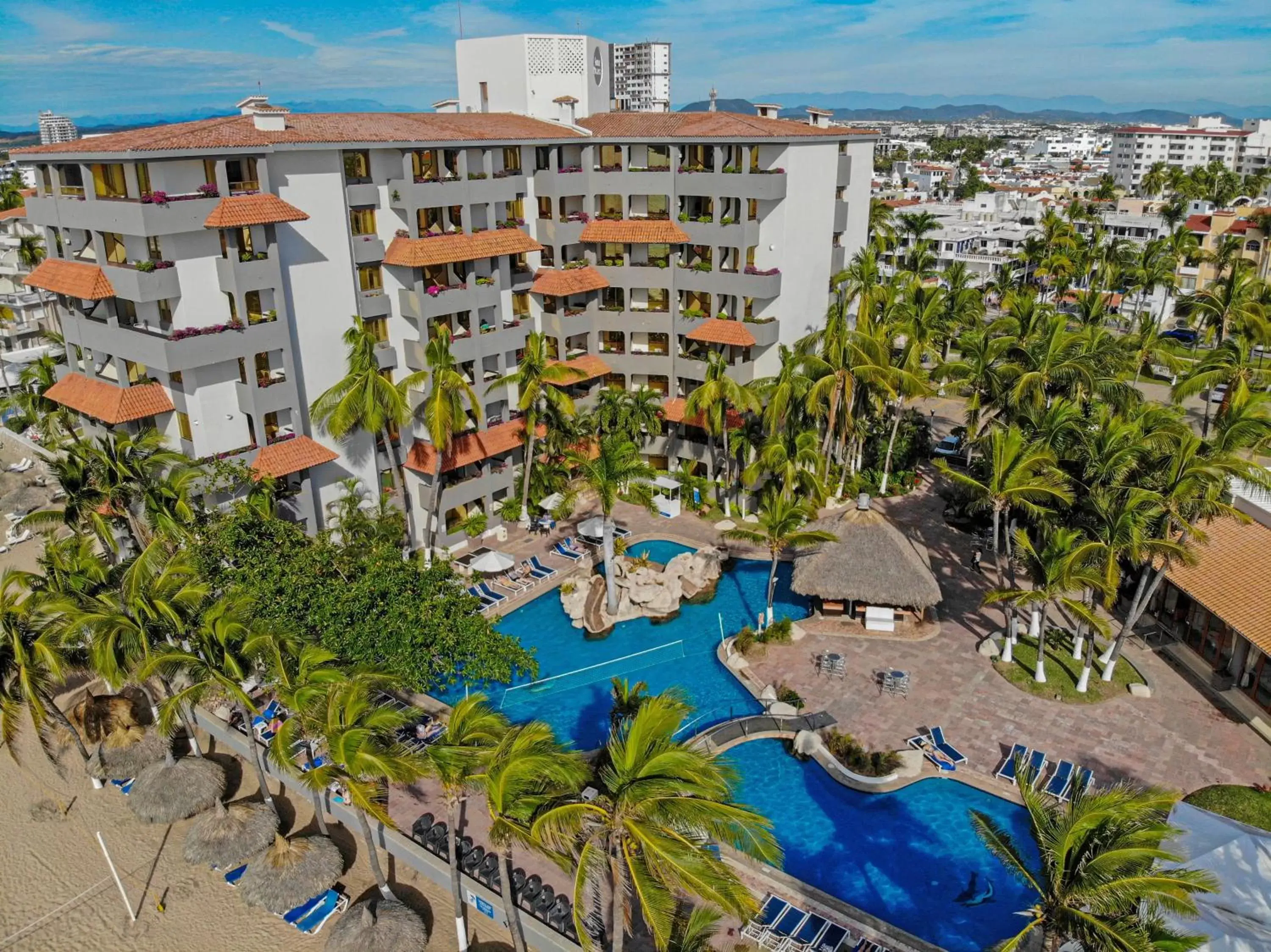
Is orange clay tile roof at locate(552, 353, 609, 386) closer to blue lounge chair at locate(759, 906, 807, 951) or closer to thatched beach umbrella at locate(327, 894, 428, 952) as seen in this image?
thatched beach umbrella at locate(327, 894, 428, 952)

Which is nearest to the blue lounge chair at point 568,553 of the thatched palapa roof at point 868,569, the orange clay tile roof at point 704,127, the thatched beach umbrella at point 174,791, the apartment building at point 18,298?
→ the thatched palapa roof at point 868,569

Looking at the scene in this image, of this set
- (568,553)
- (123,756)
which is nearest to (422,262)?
(568,553)

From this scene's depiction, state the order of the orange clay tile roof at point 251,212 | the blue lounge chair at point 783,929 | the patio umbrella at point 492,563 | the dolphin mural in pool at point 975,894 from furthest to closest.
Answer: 1. the patio umbrella at point 492,563
2. the orange clay tile roof at point 251,212
3. the dolphin mural in pool at point 975,894
4. the blue lounge chair at point 783,929

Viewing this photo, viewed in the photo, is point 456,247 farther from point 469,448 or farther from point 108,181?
point 108,181

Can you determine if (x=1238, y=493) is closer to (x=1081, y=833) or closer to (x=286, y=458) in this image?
(x=1081, y=833)

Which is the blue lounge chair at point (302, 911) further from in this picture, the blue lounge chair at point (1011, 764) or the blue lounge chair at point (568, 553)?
the blue lounge chair at point (568, 553)

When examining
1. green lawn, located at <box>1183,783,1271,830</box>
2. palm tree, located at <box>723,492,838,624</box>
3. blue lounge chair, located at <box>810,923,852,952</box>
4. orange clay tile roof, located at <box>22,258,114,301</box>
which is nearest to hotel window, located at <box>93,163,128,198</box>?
orange clay tile roof, located at <box>22,258,114,301</box>
